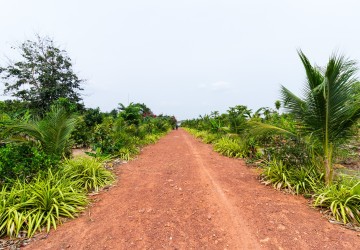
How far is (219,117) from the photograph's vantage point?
45.6 feet

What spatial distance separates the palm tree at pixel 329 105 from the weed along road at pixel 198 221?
4.42 feet

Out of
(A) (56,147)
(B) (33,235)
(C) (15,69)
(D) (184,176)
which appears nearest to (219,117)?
(D) (184,176)

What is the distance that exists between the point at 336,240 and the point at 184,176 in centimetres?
342

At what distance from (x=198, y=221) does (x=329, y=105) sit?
10.4ft

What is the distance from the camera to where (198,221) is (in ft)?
10.8

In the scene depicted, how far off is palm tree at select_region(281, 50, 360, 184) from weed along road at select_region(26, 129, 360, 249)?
135 centimetres

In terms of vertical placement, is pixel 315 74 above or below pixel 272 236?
above

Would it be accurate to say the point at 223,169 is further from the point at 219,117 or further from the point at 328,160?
the point at 219,117

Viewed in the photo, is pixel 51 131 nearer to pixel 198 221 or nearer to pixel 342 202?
pixel 198 221

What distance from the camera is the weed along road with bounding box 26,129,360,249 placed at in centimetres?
282

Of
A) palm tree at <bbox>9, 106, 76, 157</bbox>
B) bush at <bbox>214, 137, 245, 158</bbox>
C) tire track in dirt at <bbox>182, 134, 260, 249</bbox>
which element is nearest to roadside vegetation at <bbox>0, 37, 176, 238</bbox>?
palm tree at <bbox>9, 106, 76, 157</bbox>

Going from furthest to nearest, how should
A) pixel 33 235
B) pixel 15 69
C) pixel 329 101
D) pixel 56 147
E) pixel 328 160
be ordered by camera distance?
1. pixel 15 69
2. pixel 56 147
3. pixel 328 160
4. pixel 329 101
5. pixel 33 235

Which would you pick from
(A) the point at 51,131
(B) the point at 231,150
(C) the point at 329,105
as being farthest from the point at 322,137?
(A) the point at 51,131

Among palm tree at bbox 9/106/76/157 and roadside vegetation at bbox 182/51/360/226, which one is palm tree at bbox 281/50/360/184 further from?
palm tree at bbox 9/106/76/157
